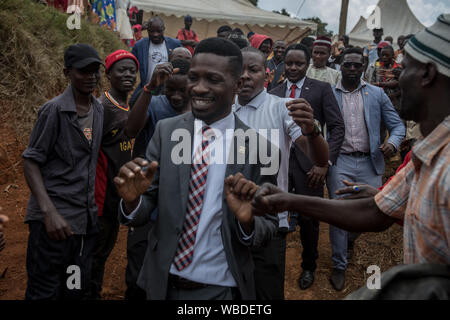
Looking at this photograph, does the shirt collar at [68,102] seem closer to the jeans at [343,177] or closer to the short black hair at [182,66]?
the short black hair at [182,66]

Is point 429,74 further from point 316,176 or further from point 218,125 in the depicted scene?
point 316,176

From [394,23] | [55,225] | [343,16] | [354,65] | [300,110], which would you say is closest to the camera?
[300,110]

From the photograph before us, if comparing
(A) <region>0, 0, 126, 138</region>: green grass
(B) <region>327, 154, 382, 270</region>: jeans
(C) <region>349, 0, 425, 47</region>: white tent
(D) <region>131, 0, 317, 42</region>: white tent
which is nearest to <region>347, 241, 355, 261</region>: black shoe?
(B) <region>327, 154, 382, 270</region>: jeans

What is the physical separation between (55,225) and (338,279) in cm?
320

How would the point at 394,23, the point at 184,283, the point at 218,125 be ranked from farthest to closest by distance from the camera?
1. the point at 394,23
2. the point at 218,125
3. the point at 184,283

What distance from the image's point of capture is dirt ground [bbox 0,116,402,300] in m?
4.34

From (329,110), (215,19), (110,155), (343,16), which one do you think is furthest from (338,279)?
(343,16)

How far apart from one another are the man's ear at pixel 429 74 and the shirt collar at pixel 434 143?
166mm

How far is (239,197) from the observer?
1926mm

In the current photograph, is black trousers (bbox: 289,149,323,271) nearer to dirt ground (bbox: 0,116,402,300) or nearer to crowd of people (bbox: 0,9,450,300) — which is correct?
crowd of people (bbox: 0,9,450,300)

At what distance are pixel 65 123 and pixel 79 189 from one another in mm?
502

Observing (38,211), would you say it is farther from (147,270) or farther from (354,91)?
(354,91)

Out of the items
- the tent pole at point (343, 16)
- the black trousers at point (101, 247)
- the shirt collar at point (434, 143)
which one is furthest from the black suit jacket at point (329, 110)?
the tent pole at point (343, 16)

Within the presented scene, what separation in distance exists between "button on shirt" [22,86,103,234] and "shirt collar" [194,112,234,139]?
116 centimetres
